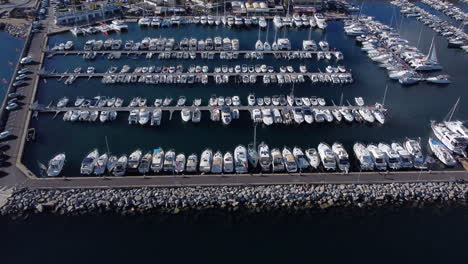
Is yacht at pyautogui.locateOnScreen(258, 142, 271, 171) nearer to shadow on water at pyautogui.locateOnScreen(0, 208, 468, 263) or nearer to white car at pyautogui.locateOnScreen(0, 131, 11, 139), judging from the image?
shadow on water at pyautogui.locateOnScreen(0, 208, 468, 263)

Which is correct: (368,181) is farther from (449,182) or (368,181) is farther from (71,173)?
(71,173)

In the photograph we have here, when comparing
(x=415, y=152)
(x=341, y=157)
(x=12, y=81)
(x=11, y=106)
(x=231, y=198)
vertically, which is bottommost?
(x=231, y=198)

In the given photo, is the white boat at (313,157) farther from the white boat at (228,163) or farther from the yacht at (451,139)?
the yacht at (451,139)

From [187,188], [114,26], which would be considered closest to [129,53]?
[114,26]

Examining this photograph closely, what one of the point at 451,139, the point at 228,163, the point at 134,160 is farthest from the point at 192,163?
the point at 451,139

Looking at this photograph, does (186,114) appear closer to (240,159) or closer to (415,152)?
(240,159)

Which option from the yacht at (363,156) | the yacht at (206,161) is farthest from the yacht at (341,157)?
Answer: the yacht at (206,161)

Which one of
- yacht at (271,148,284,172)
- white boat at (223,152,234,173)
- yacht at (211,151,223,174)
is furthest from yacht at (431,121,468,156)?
yacht at (211,151,223,174)

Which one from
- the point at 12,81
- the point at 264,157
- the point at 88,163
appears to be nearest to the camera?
the point at 88,163
